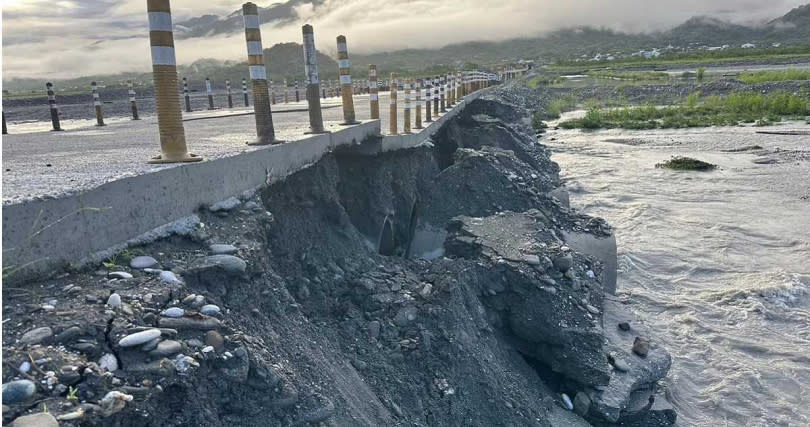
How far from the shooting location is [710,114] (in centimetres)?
3200

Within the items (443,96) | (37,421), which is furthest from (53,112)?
(37,421)

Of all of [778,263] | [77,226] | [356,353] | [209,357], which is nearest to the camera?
[209,357]

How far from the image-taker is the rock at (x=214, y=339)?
2.41 meters

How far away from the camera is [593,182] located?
17.5m

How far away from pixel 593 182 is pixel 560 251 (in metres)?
12.2

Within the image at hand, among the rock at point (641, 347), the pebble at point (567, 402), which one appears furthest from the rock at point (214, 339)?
the rock at point (641, 347)

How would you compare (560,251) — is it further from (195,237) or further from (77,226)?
(77,226)

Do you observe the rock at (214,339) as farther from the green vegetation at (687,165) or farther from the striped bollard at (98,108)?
the green vegetation at (687,165)

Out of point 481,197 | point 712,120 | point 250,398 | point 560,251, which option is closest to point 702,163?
point 712,120

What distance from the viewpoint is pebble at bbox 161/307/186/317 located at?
2.43 metres

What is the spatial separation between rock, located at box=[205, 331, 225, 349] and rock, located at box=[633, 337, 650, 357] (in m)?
4.56

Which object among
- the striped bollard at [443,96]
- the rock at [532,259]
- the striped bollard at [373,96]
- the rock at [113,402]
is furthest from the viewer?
the striped bollard at [443,96]

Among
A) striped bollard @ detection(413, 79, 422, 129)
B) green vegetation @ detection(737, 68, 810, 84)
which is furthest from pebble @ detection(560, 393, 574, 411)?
green vegetation @ detection(737, 68, 810, 84)

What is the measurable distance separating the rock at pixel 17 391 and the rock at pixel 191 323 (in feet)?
1.81
